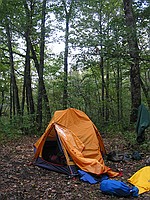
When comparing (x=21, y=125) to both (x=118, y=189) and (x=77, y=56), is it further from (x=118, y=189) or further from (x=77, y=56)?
(x=118, y=189)

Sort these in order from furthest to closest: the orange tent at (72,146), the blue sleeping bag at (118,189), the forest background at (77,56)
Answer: the forest background at (77,56) < the orange tent at (72,146) < the blue sleeping bag at (118,189)

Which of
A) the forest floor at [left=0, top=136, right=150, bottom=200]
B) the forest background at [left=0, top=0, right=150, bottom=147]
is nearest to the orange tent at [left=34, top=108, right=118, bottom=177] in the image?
the forest floor at [left=0, top=136, right=150, bottom=200]

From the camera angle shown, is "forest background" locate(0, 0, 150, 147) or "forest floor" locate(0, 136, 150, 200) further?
"forest background" locate(0, 0, 150, 147)

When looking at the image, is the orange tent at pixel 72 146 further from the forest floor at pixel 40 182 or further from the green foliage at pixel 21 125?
the green foliage at pixel 21 125

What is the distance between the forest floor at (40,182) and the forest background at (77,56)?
11.3 feet

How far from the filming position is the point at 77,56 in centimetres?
924

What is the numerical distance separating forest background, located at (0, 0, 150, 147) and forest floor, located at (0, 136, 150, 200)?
343 cm

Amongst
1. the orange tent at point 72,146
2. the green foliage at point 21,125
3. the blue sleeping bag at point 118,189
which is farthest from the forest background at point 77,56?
the blue sleeping bag at point 118,189

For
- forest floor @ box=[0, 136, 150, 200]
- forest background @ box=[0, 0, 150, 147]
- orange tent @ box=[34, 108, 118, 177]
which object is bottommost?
forest floor @ box=[0, 136, 150, 200]

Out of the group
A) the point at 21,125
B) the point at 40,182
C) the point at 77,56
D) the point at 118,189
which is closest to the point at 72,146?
the point at 40,182

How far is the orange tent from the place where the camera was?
18.7 feet

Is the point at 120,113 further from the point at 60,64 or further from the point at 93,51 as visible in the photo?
the point at 93,51

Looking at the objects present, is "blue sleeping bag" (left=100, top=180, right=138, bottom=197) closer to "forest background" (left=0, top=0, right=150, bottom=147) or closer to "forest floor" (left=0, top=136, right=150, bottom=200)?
"forest floor" (left=0, top=136, right=150, bottom=200)

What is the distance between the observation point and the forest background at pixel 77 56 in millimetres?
8031
